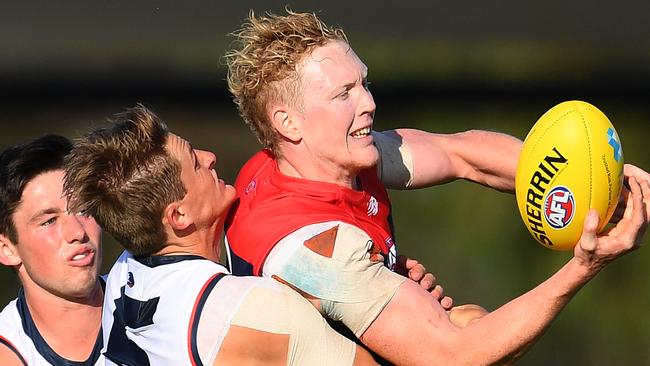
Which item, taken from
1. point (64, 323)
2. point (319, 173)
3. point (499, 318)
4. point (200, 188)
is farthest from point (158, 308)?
point (499, 318)

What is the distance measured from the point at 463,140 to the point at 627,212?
0.96 meters

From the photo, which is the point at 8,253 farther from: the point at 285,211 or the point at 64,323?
the point at 285,211

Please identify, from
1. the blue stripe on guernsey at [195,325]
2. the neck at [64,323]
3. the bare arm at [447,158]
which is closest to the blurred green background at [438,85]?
the neck at [64,323]

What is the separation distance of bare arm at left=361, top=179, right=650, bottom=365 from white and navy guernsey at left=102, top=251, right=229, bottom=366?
451mm

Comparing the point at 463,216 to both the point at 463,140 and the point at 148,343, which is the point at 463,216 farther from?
the point at 148,343

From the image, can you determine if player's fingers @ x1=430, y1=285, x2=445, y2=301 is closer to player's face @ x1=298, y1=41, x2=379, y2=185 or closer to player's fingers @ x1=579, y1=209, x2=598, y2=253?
player's face @ x1=298, y1=41, x2=379, y2=185

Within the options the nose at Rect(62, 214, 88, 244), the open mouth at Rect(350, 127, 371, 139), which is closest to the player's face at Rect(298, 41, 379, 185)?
the open mouth at Rect(350, 127, 371, 139)

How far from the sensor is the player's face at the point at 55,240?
3.81 meters

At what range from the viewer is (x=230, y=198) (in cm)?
339

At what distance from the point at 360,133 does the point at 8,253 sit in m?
1.41

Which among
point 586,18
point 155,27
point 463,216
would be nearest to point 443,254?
point 463,216

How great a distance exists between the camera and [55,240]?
382cm

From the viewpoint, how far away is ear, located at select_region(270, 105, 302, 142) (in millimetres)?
3352

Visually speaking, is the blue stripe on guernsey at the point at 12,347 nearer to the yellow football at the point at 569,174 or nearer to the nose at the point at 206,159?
the nose at the point at 206,159
